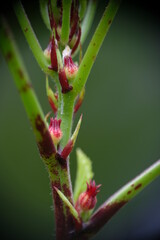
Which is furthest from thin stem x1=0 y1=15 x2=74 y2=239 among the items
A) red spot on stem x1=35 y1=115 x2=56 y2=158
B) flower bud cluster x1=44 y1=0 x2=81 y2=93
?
flower bud cluster x1=44 y1=0 x2=81 y2=93

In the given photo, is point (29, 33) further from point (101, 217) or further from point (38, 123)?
point (101, 217)

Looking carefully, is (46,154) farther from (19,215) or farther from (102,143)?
(19,215)

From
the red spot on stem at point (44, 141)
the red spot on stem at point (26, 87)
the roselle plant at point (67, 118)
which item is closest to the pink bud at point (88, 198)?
the roselle plant at point (67, 118)

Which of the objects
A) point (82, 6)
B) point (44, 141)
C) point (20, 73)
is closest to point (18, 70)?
point (20, 73)

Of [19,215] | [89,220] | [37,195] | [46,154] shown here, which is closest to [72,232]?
[89,220]

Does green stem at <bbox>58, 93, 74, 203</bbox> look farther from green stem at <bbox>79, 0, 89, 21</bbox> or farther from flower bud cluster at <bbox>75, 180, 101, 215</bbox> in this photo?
green stem at <bbox>79, 0, 89, 21</bbox>
